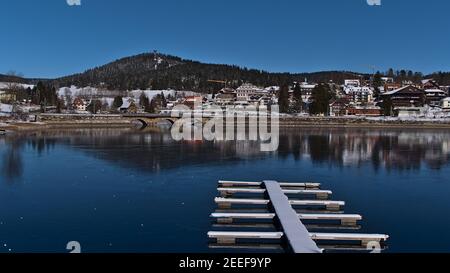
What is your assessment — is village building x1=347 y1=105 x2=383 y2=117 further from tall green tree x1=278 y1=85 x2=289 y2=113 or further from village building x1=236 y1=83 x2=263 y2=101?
village building x1=236 y1=83 x2=263 y2=101

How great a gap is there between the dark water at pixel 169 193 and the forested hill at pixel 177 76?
239 feet

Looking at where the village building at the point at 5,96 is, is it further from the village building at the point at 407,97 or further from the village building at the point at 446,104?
the village building at the point at 446,104

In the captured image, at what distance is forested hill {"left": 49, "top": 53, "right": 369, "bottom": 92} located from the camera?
99.8 metres

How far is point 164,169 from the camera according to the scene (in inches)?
586

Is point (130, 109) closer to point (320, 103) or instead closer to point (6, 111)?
point (6, 111)

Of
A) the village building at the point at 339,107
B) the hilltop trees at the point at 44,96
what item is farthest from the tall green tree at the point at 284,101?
the hilltop trees at the point at 44,96

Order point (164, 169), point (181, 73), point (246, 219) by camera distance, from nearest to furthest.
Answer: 1. point (246, 219)
2. point (164, 169)
3. point (181, 73)

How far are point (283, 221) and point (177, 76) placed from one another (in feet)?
342

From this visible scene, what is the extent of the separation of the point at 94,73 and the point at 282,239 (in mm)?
133660

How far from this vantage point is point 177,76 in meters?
111

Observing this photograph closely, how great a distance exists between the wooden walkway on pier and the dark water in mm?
307

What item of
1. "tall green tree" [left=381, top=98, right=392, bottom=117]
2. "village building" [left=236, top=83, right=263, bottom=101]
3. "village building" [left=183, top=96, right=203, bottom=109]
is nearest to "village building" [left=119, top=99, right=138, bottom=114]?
"village building" [left=183, top=96, right=203, bottom=109]
